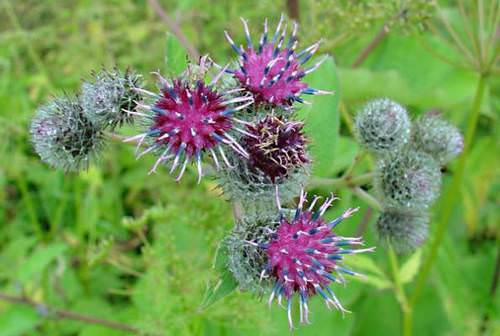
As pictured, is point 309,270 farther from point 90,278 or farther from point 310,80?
point 90,278

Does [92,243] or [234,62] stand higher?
[234,62]

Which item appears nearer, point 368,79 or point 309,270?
point 309,270

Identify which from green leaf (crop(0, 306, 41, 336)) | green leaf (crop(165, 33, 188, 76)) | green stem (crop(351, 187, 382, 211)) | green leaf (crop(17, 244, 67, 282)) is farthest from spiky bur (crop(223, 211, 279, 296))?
green leaf (crop(0, 306, 41, 336))

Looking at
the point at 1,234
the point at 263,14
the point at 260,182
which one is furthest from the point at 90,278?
the point at 260,182

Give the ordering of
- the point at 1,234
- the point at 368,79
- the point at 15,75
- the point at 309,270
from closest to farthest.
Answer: the point at 309,270, the point at 368,79, the point at 1,234, the point at 15,75

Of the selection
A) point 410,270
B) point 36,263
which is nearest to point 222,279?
point 410,270

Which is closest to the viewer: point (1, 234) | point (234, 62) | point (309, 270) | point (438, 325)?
point (309, 270)
